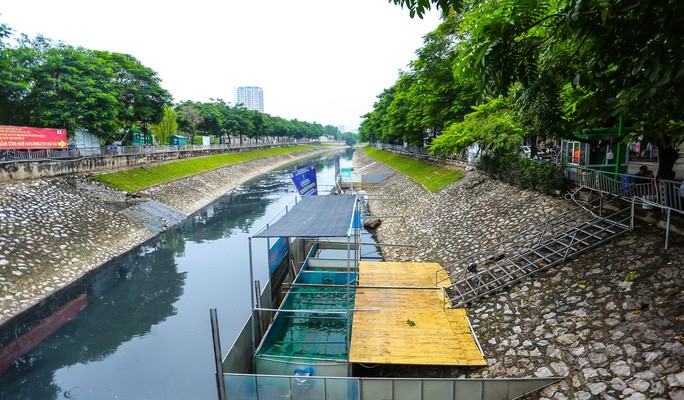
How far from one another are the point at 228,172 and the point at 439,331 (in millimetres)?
55715

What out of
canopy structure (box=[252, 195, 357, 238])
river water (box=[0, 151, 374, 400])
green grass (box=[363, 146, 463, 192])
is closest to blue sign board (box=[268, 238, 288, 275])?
canopy structure (box=[252, 195, 357, 238])

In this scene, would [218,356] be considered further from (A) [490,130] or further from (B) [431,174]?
(B) [431,174]

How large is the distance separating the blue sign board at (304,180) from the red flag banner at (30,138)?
19.5 meters

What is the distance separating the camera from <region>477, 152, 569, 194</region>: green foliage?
17.8 m

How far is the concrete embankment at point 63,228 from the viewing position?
1803 cm

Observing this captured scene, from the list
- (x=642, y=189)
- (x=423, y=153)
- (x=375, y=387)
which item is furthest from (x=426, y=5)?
(x=423, y=153)

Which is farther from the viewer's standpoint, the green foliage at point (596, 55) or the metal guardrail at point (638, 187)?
the metal guardrail at point (638, 187)

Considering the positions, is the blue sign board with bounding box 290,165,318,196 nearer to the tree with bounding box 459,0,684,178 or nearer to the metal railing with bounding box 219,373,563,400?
the metal railing with bounding box 219,373,563,400

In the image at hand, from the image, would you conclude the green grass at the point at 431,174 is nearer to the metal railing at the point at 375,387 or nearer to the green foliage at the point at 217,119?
the metal railing at the point at 375,387

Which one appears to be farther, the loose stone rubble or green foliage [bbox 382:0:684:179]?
the loose stone rubble

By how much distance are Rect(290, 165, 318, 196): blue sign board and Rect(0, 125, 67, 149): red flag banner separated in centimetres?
1951

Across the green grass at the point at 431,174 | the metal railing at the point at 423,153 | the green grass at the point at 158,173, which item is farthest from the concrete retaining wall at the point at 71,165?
the metal railing at the point at 423,153

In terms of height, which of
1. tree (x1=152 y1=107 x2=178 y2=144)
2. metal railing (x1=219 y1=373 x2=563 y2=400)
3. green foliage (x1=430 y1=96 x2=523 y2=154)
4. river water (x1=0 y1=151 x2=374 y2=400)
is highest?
tree (x1=152 y1=107 x2=178 y2=144)

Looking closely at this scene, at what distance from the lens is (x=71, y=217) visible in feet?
82.0
